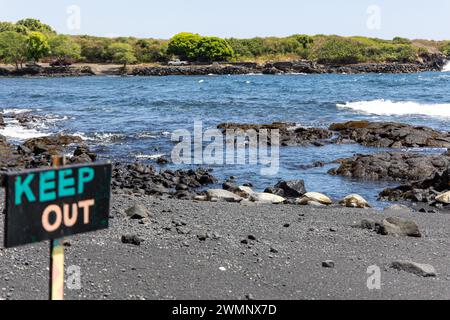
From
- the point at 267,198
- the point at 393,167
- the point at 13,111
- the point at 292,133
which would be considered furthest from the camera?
the point at 13,111

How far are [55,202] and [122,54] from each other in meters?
113

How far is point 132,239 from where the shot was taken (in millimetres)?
7297

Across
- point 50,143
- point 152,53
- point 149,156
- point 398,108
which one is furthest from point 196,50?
point 149,156

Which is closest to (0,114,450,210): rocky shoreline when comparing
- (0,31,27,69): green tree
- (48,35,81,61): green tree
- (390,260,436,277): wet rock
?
(390,260,436,277): wet rock

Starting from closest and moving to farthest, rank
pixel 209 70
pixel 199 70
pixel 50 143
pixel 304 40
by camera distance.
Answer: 1. pixel 50 143
2. pixel 209 70
3. pixel 199 70
4. pixel 304 40

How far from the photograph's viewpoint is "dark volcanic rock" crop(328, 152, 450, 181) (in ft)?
49.7

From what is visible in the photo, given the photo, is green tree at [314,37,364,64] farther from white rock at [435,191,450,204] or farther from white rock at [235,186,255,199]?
white rock at [235,186,255,199]

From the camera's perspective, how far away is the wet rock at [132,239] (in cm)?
725

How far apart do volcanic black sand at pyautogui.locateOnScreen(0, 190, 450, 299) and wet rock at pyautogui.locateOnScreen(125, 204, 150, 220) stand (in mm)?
102

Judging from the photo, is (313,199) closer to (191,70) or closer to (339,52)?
(191,70)

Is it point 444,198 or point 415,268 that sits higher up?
point 415,268

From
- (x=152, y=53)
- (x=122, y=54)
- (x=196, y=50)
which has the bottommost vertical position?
(x=122, y=54)

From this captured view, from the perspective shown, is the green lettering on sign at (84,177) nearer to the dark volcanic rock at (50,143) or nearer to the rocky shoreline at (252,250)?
the rocky shoreline at (252,250)
